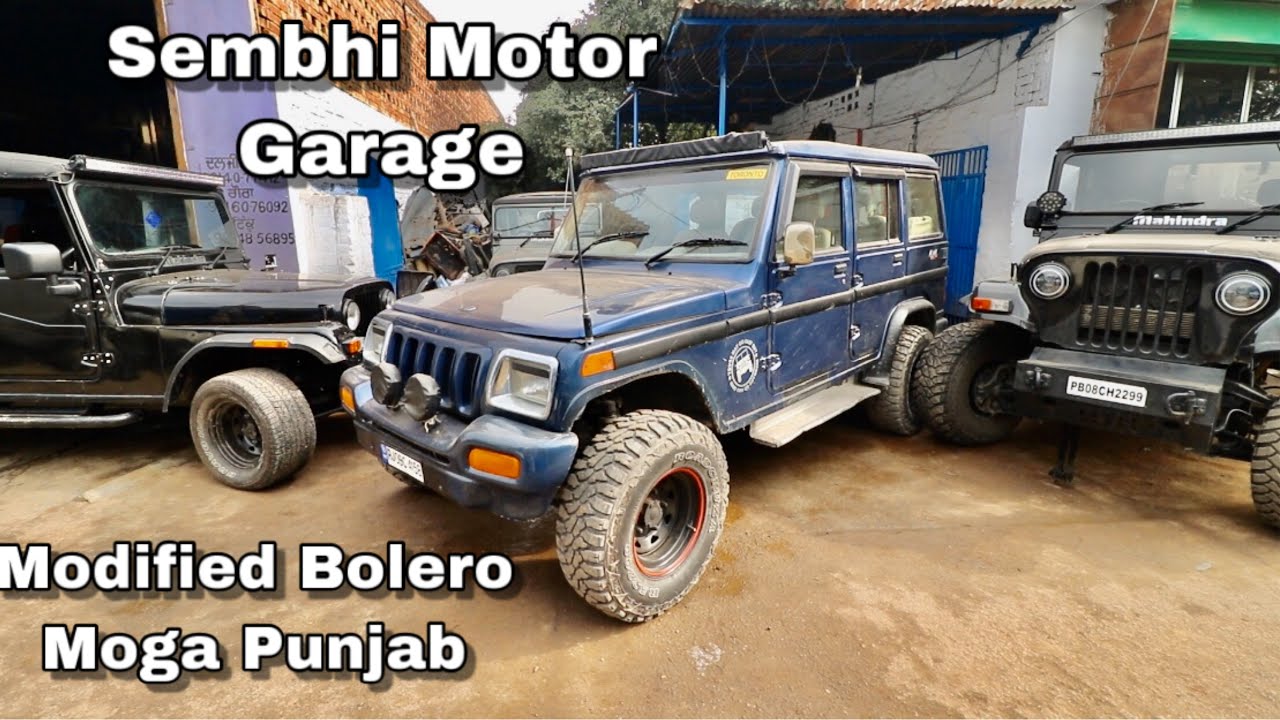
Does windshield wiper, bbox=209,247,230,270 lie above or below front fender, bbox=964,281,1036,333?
above

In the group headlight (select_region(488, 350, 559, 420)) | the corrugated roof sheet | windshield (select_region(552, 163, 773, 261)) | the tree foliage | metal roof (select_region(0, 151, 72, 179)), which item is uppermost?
the tree foliage

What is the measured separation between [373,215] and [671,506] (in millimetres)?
8121

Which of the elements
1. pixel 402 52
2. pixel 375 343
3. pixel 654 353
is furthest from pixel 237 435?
pixel 402 52

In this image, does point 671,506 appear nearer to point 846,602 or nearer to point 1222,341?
A: point 846,602

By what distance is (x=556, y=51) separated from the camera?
5.44 m

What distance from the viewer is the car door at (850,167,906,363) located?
422 cm

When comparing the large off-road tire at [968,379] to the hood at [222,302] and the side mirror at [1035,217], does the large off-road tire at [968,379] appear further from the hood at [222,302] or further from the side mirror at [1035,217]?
the hood at [222,302]

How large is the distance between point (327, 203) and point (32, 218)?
4.24 metres

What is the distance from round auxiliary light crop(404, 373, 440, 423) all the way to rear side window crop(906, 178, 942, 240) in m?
3.56

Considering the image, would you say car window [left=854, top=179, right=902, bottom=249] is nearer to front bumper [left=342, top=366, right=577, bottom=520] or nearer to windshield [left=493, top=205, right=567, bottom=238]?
front bumper [left=342, top=366, right=577, bottom=520]

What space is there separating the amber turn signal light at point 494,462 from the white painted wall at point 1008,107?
6.81 metres

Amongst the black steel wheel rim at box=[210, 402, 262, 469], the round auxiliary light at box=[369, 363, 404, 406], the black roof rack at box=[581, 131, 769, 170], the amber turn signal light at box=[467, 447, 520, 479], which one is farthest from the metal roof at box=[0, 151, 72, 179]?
the amber turn signal light at box=[467, 447, 520, 479]

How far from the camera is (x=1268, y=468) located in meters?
3.26

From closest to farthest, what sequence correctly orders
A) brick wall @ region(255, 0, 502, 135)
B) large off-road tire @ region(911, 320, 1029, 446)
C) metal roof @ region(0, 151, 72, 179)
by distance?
metal roof @ region(0, 151, 72, 179) → large off-road tire @ region(911, 320, 1029, 446) → brick wall @ region(255, 0, 502, 135)
